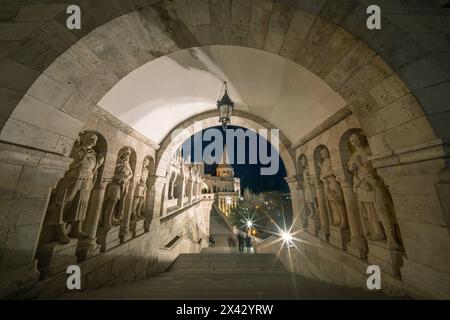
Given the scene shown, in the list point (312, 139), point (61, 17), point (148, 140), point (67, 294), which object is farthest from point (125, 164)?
point (312, 139)

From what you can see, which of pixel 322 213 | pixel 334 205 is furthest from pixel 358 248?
pixel 322 213

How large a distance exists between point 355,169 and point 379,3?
2282mm

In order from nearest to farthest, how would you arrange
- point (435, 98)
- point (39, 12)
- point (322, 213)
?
point (435, 98)
point (39, 12)
point (322, 213)

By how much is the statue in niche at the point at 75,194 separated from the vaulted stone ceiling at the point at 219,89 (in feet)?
3.17

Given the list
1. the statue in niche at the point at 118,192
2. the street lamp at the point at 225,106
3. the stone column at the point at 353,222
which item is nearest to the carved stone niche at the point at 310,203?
Result: the stone column at the point at 353,222

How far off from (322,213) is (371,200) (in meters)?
1.53

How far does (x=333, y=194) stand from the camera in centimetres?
338

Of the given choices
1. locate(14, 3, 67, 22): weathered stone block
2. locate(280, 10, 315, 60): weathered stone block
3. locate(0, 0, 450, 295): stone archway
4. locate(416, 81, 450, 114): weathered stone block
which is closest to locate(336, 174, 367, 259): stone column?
locate(0, 0, 450, 295): stone archway

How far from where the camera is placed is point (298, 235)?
16.0ft

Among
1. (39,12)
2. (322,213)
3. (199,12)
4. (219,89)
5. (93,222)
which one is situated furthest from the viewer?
(219,89)

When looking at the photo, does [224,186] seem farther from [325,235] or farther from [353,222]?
[353,222]

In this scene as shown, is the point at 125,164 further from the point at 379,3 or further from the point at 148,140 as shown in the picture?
the point at 379,3

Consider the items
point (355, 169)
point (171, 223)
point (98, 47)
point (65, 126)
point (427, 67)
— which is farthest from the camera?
point (171, 223)

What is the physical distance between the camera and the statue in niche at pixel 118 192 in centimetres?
355
